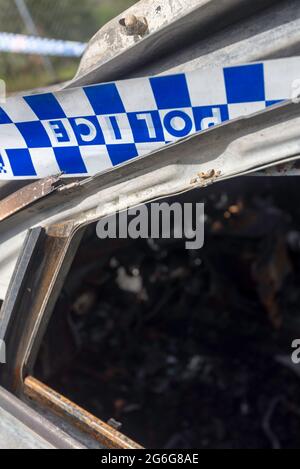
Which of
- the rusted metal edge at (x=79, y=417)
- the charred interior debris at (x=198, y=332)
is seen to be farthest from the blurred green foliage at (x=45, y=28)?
the rusted metal edge at (x=79, y=417)

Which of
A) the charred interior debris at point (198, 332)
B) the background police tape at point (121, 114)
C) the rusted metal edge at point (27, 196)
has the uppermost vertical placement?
the background police tape at point (121, 114)

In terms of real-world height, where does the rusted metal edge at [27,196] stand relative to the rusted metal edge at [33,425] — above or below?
above

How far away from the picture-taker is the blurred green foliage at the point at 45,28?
7.06 meters

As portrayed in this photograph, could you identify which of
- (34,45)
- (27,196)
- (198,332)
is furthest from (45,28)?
(27,196)

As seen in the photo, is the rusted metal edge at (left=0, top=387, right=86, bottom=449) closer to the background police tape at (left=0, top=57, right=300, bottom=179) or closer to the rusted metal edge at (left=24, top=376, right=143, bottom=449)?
the rusted metal edge at (left=24, top=376, right=143, bottom=449)

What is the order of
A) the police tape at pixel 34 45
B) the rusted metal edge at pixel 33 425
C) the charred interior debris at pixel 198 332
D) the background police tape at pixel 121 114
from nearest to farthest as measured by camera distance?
1. the background police tape at pixel 121 114
2. the rusted metal edge at pixel 33 425
3. the charred interior debris at pixel 198 332
4. the police tape at pixel 34 45

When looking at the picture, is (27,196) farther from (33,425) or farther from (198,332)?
(198,332)

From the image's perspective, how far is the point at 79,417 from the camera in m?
1.84

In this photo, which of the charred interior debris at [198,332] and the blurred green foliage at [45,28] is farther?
the blurred green foliage at [45,28]

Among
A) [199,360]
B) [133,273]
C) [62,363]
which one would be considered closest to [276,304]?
[199,360]

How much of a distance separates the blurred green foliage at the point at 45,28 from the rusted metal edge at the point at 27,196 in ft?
17.0

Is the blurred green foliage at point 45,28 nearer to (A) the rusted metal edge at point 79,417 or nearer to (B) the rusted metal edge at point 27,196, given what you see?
(B) the rusted metal edge at point 27,196

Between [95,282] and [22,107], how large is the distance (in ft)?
5.70

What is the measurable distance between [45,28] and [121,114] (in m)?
6.61
